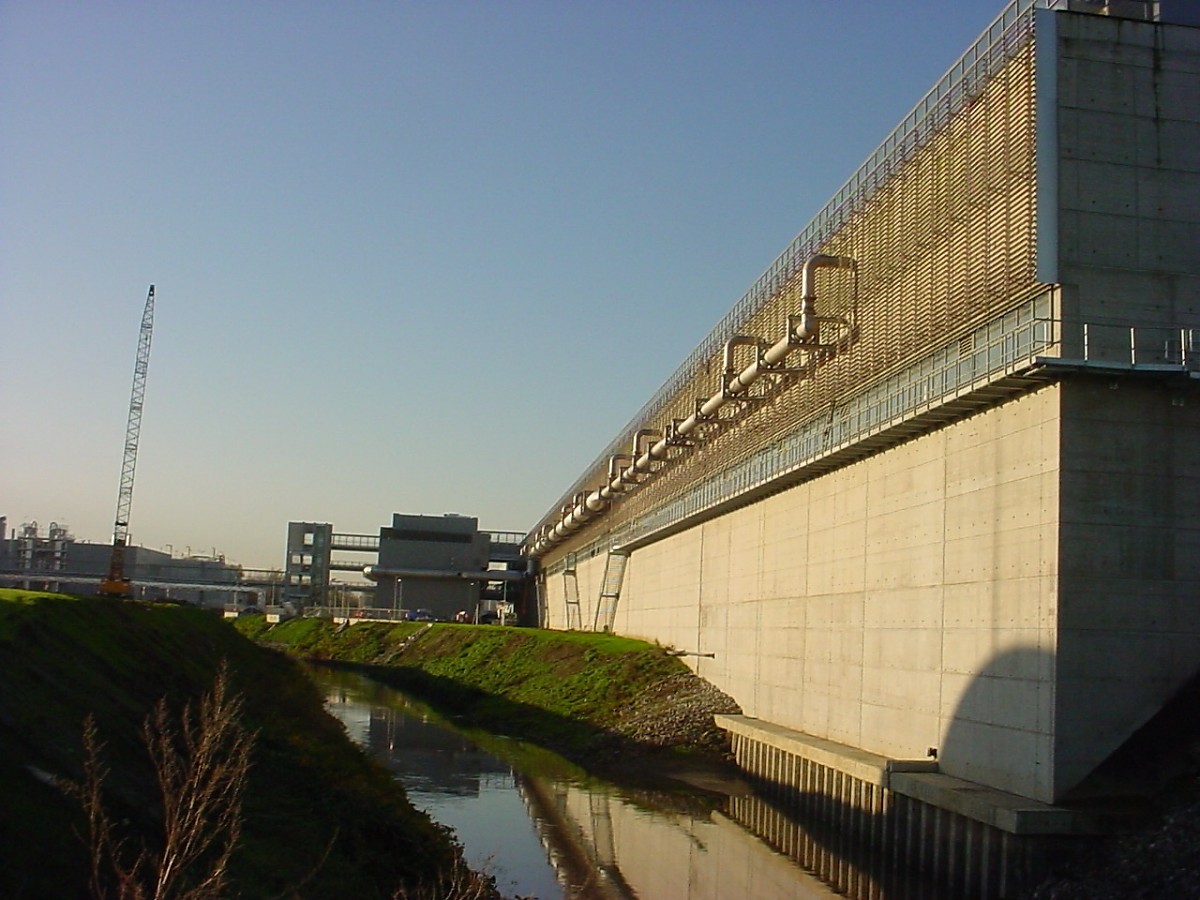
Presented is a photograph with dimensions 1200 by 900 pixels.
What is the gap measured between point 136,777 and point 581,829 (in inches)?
764

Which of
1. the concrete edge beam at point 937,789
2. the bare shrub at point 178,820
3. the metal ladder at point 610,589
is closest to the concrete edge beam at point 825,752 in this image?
the concrete edge beam at point 937,789

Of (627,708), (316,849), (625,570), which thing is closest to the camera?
(316,849)

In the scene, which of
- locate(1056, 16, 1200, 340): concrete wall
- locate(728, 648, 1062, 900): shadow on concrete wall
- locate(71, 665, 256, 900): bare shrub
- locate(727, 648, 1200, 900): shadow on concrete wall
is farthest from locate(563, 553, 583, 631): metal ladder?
locate(1056, 16, 1200, 340): concrete wall

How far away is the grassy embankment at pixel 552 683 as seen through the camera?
171 ft

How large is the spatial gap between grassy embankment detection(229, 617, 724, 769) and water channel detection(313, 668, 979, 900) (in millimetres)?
3453

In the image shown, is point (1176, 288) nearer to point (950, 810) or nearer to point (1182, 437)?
point (1182, 437)

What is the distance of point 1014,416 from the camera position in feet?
91.9

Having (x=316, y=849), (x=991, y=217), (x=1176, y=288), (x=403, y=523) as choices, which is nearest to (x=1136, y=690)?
(x=1176, y=288)

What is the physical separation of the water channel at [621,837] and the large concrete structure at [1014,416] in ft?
8.71

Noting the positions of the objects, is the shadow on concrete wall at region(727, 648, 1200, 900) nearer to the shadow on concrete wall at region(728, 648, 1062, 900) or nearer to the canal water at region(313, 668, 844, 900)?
the shadow on concrete wall at region(728, 648, 1062, 900)

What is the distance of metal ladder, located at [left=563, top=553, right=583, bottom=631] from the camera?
10268 centimetres

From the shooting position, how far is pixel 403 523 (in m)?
143

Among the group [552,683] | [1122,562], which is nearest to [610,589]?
[552,683]

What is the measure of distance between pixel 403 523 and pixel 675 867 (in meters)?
113
